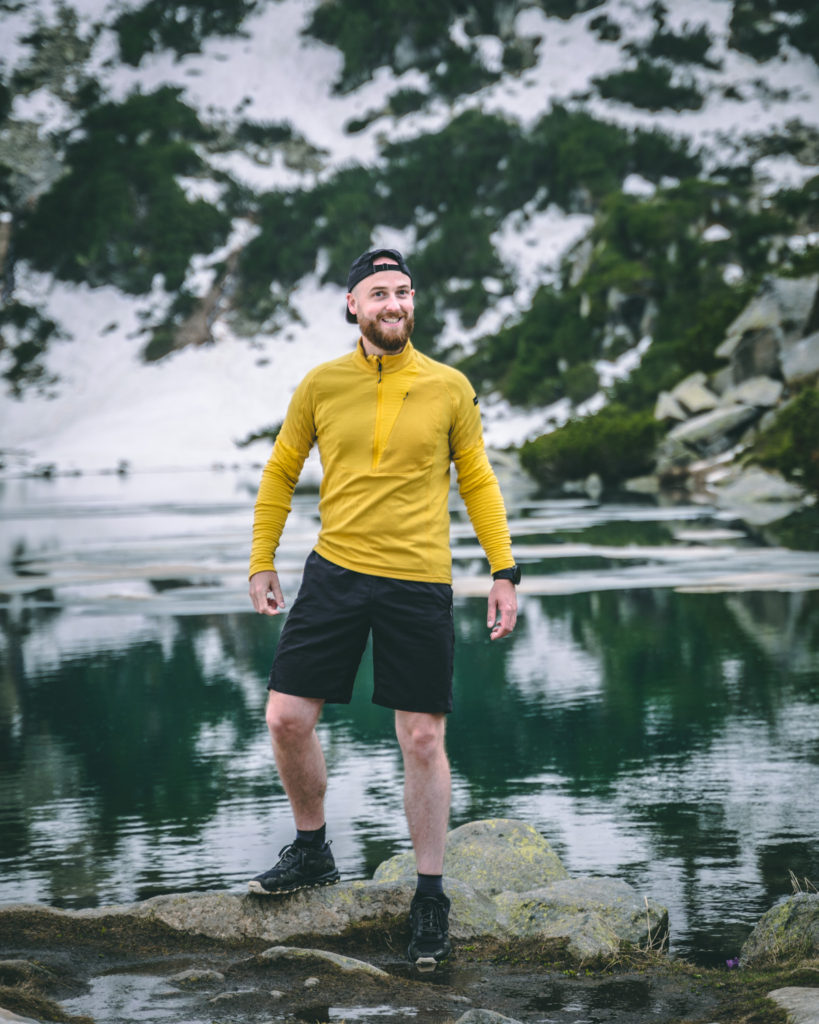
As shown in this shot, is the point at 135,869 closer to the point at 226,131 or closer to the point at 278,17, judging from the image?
the point at 226,131

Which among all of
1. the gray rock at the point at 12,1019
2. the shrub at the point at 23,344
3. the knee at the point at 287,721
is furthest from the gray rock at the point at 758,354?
the shrub at the point at 23,344

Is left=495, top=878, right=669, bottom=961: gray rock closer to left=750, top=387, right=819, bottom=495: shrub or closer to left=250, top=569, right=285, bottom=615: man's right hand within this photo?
left=250, top=569, right=285, bottom=615: man's right hand

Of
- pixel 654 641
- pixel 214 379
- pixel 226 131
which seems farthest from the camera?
pixel 226 131

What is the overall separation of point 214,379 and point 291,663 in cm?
12380

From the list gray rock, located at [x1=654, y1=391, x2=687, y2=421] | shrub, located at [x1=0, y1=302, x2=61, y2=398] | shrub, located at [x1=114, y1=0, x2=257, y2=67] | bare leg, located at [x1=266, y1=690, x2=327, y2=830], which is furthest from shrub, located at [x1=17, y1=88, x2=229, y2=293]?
bare leg, located at [x1=266, y1=690, x2=327, y2=830]

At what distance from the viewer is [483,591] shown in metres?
15.6

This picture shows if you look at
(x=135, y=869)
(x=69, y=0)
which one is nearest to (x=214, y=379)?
(x=69, y=0)

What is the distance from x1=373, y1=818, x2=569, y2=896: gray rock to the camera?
205 inches

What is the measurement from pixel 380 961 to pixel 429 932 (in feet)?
0.66

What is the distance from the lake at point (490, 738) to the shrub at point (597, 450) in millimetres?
23259

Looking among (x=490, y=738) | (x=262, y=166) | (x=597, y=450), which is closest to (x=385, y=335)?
(x=490, y=738)

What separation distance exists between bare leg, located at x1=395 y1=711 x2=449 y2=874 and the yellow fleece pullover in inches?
21.8

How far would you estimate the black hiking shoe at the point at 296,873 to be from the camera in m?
4.61

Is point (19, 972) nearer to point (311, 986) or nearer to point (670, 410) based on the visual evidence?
point (311, 986)
